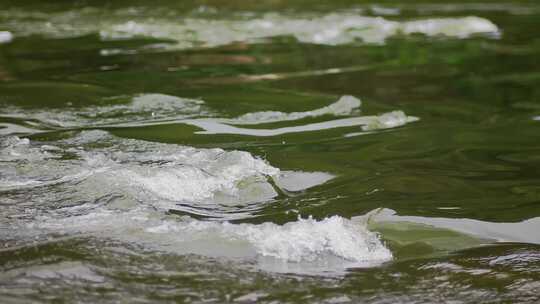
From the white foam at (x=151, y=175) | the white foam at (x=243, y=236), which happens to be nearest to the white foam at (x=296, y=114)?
the white foam at (x=151, y=175)

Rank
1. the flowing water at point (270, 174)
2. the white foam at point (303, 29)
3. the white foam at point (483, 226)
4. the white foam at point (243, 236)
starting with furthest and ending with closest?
1. the white foam at point (303, 29)
2. the white foam at point (483, 226)
3. the white foam at point (243, 236)
4. the flowing water at point (270, 174)

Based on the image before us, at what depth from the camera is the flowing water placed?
7.38 ft

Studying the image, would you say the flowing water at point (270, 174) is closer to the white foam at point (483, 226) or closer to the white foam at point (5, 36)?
the white foam at point (483, 226)

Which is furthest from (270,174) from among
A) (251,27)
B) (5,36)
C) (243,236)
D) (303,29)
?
(5,36)

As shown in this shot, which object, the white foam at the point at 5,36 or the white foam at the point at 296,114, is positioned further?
the white foam at the point at 5,36

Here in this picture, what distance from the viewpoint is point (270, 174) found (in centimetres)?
332

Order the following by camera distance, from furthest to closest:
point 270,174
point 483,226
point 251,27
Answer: point 251,27 < point 270,174 < point 483,226

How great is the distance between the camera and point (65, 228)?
101 inches

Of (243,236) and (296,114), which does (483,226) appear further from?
(296,114)

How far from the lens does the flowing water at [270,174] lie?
7.38 feet

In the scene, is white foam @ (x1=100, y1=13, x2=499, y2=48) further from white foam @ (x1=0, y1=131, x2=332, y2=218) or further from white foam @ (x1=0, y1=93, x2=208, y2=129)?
white foam @ (x1=0, y1=131, x2=332, y2=218)

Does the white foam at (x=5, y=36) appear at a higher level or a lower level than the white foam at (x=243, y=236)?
higher

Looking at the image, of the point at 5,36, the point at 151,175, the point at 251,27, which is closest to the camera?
the point at 151,175

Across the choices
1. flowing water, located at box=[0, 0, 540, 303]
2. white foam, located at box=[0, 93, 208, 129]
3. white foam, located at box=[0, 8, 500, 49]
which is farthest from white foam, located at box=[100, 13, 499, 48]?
white foam, located at box=[0, 93, 208, 129]
